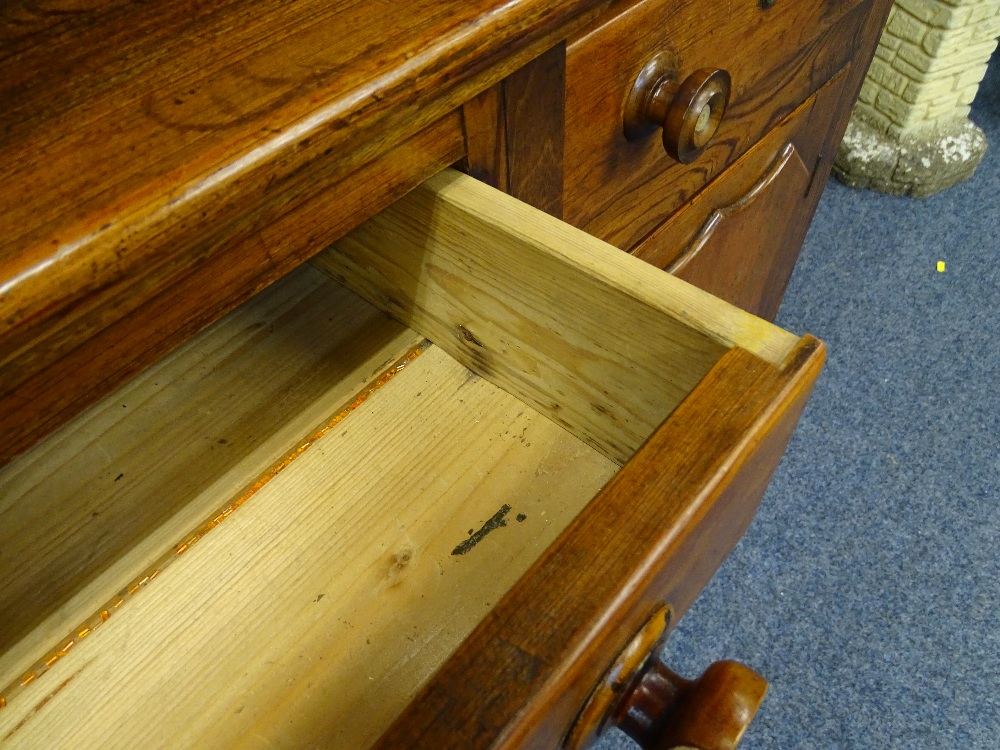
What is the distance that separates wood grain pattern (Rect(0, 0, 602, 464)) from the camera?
247 millimetres

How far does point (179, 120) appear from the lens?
28 cm

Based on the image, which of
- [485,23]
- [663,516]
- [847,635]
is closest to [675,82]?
[485,23]

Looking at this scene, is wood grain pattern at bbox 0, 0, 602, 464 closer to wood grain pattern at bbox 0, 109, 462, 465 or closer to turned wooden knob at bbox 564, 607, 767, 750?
wood grain pattern at bbox 0, 109, 462, 465

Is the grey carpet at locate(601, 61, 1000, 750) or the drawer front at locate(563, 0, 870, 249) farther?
the grey carpet at locate(601, 61, 1000, 750)

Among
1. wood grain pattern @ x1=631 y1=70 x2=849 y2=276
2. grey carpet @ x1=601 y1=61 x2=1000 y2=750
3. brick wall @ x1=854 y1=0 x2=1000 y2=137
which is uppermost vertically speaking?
wood grain pattern @ x1=631 y1=70 x2=849 y2=276

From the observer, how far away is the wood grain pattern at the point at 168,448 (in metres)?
0.44

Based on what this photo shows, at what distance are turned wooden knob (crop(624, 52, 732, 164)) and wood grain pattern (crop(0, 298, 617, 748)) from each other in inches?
7.9

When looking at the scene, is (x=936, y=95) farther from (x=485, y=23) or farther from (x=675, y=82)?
(x=485, y=23)

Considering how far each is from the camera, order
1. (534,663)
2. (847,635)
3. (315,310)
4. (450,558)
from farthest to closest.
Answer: (847,635) → (315,310) → (450,558) → (534,663)

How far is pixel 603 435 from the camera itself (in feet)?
1.53

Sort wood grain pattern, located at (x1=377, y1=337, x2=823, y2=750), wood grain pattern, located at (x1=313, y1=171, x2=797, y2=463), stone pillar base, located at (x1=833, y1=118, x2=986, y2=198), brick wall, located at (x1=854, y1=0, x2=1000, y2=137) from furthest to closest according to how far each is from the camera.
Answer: stone pillar base, located at (x1=833, y1=118, x2=986, y2=198)
brick wall, located at (x1=854, y1=0, x2=1000, y2=137)
wood grain pattern, located at (x1=313, y1=171, x2=797, y2=463)
wood grain pattern, located at (x1=377, y1=337, x2=823, y2=750)

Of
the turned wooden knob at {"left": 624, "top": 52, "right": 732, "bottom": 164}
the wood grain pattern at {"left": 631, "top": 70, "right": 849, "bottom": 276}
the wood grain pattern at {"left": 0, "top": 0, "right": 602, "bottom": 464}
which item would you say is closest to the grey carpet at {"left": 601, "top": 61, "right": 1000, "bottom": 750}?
the wood grain pattern at {"left": 631, "top": 70, "right": 849, "bottom": 276}

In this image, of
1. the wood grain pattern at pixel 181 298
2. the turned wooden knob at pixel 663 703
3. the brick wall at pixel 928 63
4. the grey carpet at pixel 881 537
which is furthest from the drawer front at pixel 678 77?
the brick wall at pixel 928 63

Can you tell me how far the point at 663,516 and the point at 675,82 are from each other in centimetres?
34
